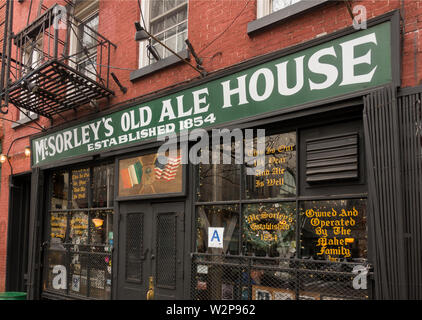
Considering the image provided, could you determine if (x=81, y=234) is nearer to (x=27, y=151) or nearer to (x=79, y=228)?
(x=79, y=228)

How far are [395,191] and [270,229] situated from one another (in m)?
1.86

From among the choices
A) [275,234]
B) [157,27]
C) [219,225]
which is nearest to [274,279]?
[275,234]

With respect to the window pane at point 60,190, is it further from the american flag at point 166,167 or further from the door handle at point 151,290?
the door handle at point 151,290

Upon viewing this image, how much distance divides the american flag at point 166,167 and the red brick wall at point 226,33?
1.29 metres

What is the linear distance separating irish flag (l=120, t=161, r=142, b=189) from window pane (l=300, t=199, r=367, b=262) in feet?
10.8

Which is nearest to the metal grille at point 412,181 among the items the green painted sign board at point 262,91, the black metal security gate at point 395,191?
the black metal security gate at point 395,191

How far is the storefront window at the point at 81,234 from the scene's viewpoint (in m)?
8.15

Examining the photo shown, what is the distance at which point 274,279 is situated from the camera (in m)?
5.51

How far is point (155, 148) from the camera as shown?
23.9 ft

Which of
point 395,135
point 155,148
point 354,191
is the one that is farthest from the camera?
point 155,148
